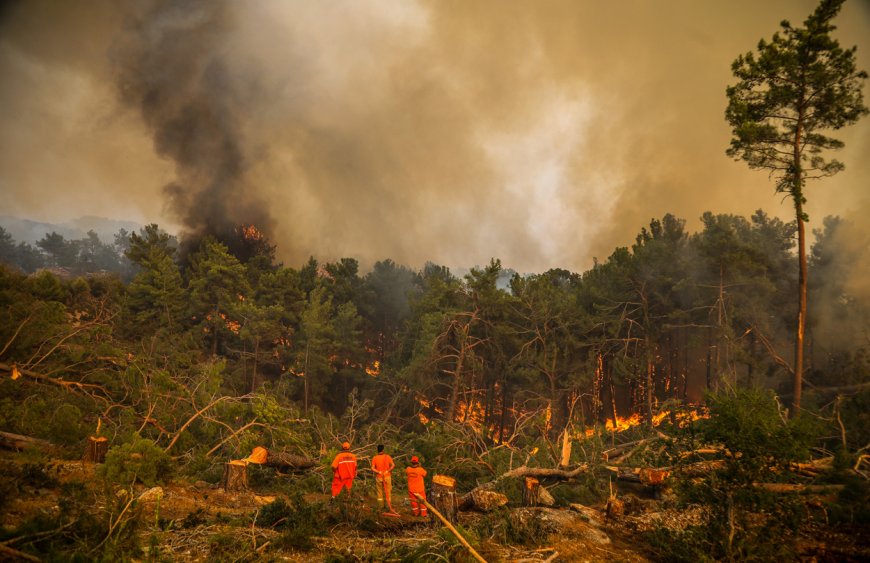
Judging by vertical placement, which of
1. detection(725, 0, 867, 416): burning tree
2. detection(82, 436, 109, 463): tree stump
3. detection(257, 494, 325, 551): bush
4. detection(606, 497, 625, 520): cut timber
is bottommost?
detection(606, 497, 625, 520): cut timber

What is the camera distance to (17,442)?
331 inches

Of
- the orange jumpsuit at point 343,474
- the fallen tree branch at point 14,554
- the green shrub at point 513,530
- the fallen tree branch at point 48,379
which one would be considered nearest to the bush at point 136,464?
the orange jumpsuit at point 343,474

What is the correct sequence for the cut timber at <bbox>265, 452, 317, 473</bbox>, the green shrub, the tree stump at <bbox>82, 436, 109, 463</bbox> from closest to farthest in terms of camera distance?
the green shrub < the tree stump at <bbox>82, 436, 109, 463</bbox> < the cut timber at <bbox>265, 452, 317, 473</bbox>

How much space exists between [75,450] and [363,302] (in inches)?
930

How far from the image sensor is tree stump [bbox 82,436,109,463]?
27.1 ft

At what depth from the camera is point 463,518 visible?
7.64 meters

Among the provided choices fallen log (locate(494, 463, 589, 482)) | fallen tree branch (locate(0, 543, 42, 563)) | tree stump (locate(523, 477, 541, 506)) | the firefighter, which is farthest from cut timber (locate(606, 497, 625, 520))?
fallen tree branch (locate(0, 543, 42, 563))

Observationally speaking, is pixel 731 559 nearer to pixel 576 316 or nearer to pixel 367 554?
pixel 367 554

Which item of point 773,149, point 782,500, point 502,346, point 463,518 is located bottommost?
point 463,518

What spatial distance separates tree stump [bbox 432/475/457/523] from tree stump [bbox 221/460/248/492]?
Answer: 4383 millimetres

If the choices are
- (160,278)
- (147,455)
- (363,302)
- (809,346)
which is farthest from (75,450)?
(809,346)

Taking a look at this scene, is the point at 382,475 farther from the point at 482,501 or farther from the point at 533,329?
the point at 533,329

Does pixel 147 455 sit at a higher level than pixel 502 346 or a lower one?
lower

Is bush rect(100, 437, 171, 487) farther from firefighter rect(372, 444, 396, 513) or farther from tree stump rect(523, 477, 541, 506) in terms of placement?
tree stump rect(523, 477, 541, 506)
